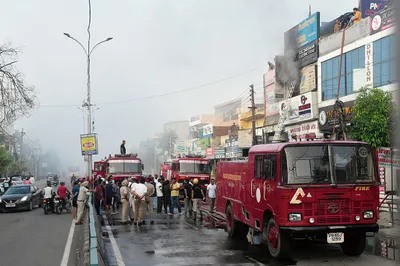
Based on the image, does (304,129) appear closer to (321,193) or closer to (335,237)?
(335,237)

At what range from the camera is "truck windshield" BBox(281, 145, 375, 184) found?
29.5 ft

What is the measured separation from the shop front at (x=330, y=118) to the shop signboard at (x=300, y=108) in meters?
0.74

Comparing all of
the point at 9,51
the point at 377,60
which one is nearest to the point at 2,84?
the point at 9,51

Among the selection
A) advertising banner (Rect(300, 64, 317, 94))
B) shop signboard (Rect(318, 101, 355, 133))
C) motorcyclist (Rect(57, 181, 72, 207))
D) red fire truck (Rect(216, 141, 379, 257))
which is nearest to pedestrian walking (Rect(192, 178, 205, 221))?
motorcyclist (Rect(57, 181, 72, 207))

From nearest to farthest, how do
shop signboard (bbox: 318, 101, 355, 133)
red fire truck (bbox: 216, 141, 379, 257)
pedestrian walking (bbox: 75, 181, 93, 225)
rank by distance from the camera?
red fire truck (bbox: 216, 141, 379, 257) < pedestrian walking (bbox: 75, 181, 93, 225) < shop signboard (bbox: 318, 101, 355, 133)

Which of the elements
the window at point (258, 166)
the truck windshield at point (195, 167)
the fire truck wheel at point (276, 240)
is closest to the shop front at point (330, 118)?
the truck windshield at point (195, 167)

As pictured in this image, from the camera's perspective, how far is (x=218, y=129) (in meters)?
67.5

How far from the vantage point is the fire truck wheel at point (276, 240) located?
912 cm

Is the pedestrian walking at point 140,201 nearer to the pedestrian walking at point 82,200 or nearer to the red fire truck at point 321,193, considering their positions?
the pedestrian walking at point 82,200

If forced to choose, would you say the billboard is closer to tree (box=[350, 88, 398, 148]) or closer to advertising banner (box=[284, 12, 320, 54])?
tree (box=[350, 88, 398, 148])

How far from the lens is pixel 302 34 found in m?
32.6

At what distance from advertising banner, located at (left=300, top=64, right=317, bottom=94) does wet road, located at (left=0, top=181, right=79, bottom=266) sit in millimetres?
18024

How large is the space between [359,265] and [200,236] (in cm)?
547

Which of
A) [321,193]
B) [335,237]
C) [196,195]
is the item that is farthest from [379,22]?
[335,237]
